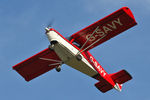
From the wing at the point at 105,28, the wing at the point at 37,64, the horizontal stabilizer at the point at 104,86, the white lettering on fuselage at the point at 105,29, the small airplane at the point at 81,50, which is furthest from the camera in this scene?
the horizontal stabilizer at the point at 104,86

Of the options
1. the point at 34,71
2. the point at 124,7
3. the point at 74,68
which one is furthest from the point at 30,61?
the point at 124,7

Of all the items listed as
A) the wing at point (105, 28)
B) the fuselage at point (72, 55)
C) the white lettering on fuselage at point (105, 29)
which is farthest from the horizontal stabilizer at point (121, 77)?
the white lettering on fuselage at point (105, 29)

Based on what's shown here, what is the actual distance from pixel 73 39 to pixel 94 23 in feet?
4.91

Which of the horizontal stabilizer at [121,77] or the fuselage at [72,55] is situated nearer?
the fuselage at [72,55]

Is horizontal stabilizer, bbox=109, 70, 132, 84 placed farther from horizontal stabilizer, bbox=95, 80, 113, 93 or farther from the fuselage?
the fuselage

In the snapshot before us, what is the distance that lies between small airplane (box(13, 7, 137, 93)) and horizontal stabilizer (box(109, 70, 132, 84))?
0.07 m

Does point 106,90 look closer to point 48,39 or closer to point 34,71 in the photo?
point 34,71

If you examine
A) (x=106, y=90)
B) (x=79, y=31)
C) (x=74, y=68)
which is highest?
(x=79, y=31)

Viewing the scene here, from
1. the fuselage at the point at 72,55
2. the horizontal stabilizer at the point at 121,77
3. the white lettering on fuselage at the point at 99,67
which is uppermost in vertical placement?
the fuselage at the point at 72,55

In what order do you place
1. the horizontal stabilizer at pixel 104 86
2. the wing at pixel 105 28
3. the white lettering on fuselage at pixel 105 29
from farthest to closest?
the horizontal stabilizer at pixel 104 86
the white lettering on fuselage at pixel 105 29
the wing at pixel 105 28

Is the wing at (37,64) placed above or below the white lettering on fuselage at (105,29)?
above

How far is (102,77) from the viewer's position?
25.1m

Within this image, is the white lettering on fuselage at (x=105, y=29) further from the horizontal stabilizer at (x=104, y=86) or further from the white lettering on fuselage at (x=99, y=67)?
the horizontal stabilizer at (x=104, y=86)

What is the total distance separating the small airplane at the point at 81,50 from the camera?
22.1 meters
